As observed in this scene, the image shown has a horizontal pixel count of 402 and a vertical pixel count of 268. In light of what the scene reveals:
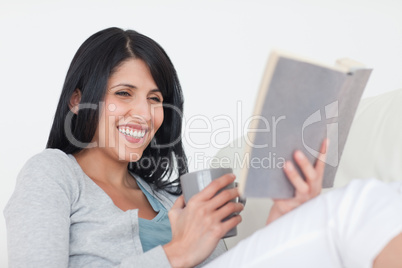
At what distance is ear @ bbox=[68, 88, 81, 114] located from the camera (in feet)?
5.19

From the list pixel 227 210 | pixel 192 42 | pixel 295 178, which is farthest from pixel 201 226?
pixel 192 42

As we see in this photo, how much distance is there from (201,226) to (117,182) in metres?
0.57

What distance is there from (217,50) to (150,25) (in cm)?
38

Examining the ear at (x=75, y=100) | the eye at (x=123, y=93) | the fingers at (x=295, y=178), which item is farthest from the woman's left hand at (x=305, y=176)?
the ear at (x=75, y=100)

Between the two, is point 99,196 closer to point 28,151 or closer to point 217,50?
point 28,151

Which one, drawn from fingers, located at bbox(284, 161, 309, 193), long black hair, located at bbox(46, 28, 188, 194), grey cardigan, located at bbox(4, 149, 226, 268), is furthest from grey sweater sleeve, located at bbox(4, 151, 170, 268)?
fingers, located at bbox(284, 161, 309, 193)

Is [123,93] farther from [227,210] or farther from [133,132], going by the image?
[227,210]

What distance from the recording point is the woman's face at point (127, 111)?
1537mm

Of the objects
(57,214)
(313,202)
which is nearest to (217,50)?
(57,214)

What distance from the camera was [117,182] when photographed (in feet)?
5.51

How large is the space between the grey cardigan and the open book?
37cm

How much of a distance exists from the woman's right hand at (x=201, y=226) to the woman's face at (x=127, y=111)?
0.45 metres

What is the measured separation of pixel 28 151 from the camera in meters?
2.50

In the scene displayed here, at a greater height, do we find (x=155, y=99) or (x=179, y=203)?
(x=155, y=99)
